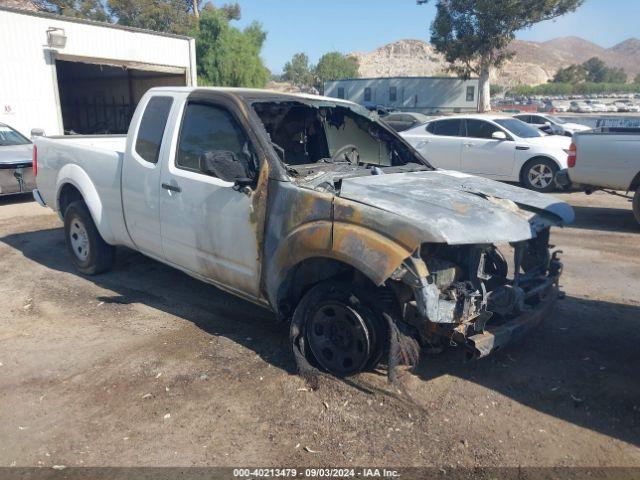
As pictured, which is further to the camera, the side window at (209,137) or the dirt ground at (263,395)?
the side window at (209,137)

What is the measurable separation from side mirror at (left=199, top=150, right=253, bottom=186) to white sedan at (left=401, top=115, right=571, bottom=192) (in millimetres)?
9347

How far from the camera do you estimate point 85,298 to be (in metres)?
5.60

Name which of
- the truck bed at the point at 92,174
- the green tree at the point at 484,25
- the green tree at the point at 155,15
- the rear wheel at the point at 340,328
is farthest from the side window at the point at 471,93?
the rear wheel at the point at 340,328

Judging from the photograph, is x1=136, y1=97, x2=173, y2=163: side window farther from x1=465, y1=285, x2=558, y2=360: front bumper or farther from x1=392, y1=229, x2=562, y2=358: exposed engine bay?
x1=465, y1=285, x2=558, y2=360: front bumper

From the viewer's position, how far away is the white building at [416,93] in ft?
151

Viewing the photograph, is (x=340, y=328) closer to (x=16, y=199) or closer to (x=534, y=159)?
(x=534, y=159)

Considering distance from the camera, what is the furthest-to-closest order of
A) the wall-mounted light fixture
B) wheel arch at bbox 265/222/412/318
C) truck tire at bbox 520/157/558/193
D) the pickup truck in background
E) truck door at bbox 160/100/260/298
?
the wall-mounted light fixture → truck tire at bbox 520/157/558/193 → the pickup truck in background → truck door at bbox 160/100/260/298 → wheel arch at bbox 265/222/412/318

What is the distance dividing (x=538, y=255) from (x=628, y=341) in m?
1.13

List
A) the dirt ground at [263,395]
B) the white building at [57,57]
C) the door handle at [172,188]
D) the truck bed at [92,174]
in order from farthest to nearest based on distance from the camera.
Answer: the white building at [57,57] → the truck bed at [92,174] → the door handle at [172,188] → the dirt ground at [263,395]

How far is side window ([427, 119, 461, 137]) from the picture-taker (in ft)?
42.4

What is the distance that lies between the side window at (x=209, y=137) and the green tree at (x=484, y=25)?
1469 inches

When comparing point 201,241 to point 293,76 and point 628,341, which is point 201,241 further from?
point 293,76

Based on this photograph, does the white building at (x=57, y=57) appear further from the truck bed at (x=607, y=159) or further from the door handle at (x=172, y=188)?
the truck bed at (x=607, y=159)

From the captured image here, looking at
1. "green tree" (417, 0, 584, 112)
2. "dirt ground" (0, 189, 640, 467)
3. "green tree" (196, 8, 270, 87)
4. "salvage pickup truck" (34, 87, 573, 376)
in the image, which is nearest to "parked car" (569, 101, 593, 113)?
"green tree" (417, 0, 584, 112)
